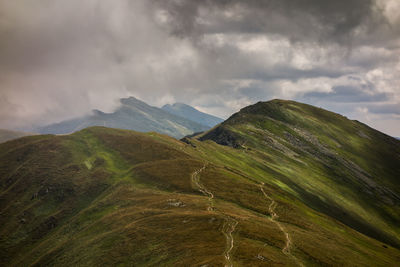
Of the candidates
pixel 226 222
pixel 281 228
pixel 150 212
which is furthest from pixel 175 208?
pixel 281 228

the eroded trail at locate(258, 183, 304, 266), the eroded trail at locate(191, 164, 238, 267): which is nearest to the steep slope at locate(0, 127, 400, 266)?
the eroded trail at locate(191, 164, 238, 267)

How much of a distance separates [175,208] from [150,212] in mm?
7429

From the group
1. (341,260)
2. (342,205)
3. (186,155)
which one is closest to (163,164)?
(186,155)

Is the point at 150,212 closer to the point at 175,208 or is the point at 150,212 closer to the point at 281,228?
the point at 175,208

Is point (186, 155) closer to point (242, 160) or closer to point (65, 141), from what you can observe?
point (242, 160)

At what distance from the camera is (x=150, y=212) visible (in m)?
76.5

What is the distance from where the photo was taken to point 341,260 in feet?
180

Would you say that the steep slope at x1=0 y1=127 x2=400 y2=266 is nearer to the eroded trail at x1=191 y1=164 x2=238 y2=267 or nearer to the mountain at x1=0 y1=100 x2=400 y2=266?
the eroded trail at x1=191 y1=164 x2=238 y2=267

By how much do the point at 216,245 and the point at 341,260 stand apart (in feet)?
89.9

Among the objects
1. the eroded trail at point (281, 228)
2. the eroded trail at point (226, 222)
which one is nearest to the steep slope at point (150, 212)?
the eroded trail at point (226, 222)

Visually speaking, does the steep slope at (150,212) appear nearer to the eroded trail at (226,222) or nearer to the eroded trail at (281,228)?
the eroded trail at (226,222)

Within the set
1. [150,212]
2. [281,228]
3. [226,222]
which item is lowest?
[150,212]

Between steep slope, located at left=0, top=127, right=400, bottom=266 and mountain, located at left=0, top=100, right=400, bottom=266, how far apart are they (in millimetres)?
425

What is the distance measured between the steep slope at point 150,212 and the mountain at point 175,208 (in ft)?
1.39
